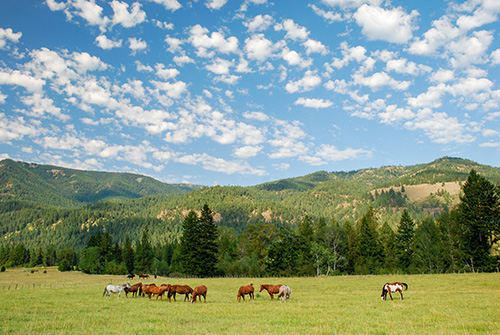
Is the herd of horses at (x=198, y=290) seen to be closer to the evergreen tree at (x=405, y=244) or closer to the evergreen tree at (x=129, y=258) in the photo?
the evergreen tree at (x=405, y=244)

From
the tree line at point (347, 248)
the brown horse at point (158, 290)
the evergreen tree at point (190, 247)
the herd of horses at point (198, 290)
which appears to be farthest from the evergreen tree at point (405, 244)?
the brown horse at point (158, 290)

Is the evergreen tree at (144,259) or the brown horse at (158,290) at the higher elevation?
the brown horse at (158,290)

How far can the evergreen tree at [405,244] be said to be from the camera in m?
75.6

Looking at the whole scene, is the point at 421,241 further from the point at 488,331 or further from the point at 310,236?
the point at 488,331

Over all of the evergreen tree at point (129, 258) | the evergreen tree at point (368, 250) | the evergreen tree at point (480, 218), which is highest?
the evergreen tree at point (480, 218)

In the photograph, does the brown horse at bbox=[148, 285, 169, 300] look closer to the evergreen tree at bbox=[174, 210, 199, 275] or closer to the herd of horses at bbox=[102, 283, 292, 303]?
the herd of horses at bbox=[102, 283, 292, 303]

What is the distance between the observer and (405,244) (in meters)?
76.6

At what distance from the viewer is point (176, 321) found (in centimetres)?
1689

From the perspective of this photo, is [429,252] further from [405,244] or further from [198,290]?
[198,290]

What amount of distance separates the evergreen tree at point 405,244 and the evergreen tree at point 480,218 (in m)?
19.7

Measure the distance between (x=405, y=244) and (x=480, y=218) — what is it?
25638 mm

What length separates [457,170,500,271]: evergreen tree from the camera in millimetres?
52922

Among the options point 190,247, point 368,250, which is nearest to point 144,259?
point 190,247

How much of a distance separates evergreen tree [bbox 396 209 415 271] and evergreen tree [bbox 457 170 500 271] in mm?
19715
